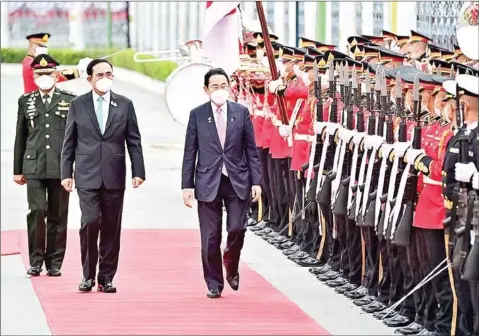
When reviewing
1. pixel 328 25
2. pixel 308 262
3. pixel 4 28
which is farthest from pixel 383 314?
pixel 4 28

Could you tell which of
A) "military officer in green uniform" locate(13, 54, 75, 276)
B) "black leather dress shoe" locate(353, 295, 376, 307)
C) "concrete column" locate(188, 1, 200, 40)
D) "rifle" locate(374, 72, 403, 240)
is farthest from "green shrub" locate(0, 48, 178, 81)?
"rifle" locate(374, 72, 403, 240)

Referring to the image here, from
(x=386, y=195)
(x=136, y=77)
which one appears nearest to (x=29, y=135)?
(x=386, y=195)

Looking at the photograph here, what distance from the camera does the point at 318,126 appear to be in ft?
48.2

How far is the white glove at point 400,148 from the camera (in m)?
12.2

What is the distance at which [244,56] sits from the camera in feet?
62.6

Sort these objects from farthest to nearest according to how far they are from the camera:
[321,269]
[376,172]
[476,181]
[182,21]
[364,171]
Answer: [182,21]
[321,269]
[364,171]
[376,172]
[476,181]

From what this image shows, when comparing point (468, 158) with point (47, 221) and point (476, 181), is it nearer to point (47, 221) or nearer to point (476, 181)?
point (476, 181)

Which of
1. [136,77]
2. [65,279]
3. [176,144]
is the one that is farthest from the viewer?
[136,77]

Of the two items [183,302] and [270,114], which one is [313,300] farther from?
[270,114]

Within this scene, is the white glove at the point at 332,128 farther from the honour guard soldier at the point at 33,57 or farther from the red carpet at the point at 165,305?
the honour guard soldier at the point at 33,57

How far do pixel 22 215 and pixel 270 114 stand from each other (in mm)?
3546

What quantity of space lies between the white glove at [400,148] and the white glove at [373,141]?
498 millimetres

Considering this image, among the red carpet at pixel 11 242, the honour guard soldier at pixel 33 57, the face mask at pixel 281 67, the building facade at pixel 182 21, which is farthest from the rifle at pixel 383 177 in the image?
the building facade at pixel 182 21

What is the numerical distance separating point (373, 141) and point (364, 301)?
114 centimetres
